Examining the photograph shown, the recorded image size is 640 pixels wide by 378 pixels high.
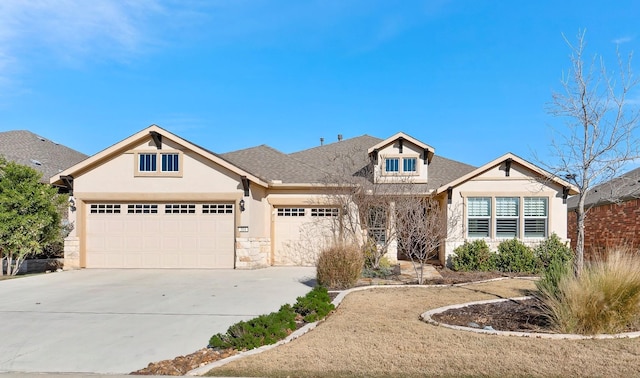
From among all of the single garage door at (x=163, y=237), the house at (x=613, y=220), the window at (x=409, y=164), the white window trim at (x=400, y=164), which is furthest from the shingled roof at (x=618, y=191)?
the single garage door at (x=163, y=237)

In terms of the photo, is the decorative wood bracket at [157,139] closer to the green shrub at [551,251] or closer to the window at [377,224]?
the window at [377,224]

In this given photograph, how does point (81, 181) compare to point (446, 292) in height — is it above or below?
above

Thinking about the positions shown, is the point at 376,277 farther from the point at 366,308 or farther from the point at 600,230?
the point at 600,230

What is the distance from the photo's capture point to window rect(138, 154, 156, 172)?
1600 centimetres

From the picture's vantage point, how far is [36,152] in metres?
21.9

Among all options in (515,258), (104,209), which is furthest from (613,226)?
(104,209)

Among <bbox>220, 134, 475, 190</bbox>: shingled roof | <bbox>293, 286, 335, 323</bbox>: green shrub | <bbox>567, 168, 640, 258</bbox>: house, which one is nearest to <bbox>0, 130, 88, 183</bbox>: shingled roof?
<bbox>220, 134, 475, 190</bbox>: shingled roof

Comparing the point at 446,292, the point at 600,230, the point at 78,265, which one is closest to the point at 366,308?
the point at 446,292

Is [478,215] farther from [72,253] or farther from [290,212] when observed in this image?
[72,253]

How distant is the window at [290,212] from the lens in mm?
17203

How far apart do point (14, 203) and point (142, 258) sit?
4.37m

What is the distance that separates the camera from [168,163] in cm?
1600

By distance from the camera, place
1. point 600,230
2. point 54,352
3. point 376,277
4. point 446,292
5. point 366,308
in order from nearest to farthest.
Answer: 1. point 54,352
2. point 366,308
3. point 446,292
4. point 376,277
5. point 600,230

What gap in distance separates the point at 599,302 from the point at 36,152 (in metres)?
24.6
